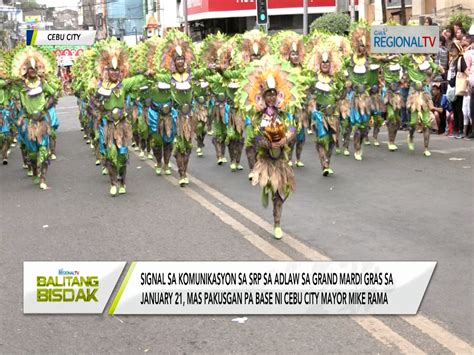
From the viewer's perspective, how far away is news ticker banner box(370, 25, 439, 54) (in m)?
13.3

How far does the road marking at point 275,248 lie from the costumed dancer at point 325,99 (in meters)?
1.91

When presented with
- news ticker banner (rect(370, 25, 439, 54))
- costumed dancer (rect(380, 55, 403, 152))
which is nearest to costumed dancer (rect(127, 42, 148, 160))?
news ticker banner (rect(370, 25, 439, 54))

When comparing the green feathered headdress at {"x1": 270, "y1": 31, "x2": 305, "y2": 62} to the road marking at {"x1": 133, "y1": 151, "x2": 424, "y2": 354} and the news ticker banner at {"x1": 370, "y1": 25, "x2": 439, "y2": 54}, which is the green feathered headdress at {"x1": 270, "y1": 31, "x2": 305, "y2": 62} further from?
the road marking at {"x1": 133, "y1": 151, "x2": 424, "y2": 354}

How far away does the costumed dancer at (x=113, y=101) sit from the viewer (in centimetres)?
1101

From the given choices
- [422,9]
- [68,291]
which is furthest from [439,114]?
[422,9]

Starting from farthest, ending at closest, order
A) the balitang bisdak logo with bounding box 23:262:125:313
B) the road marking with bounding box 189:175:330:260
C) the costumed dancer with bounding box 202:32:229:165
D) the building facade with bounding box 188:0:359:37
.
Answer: the building facade with bounding box 188:0:359:37 < the costumed dancer with bounding box 202:32:229:165 < the road marking with bounding box 189:175:330:260 < the balitang bisdak logo with bounding box 23:262:125:313

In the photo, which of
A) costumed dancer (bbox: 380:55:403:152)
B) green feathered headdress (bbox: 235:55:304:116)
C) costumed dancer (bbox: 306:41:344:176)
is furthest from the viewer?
costumed dancer (bbox: 380:55:403:152)

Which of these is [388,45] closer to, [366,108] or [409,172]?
[366,108]

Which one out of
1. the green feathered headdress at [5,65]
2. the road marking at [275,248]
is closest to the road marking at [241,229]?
the road marking at [275,248]

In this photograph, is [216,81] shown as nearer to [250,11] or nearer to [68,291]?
[68,291]

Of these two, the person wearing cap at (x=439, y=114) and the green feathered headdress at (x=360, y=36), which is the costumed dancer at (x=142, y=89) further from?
the person wearing cap at (x=439, y=114)

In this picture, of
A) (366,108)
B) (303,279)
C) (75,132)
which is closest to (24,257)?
(303,279)

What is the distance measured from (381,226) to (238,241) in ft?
5.24

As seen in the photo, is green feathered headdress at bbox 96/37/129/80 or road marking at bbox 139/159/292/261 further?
green feathered headdress at bbox 96/37/129/80
